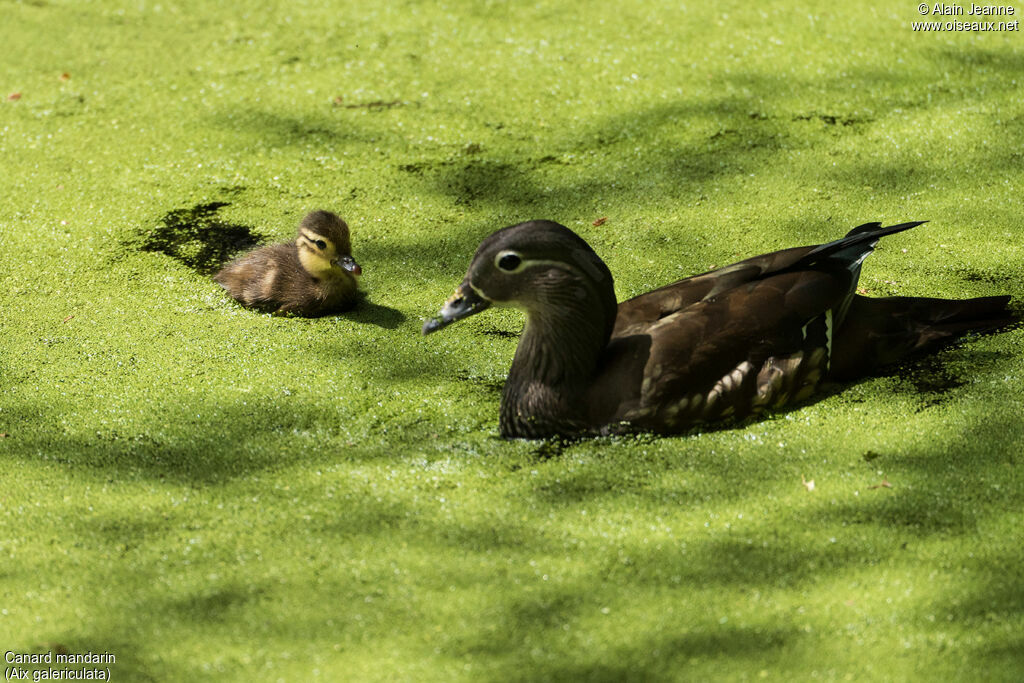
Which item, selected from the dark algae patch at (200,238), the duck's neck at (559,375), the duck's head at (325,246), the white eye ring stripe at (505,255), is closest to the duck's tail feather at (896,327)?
the duck's neck at (559,375)

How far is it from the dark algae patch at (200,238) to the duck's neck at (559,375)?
1530 millimetres

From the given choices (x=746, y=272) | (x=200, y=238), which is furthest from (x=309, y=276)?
(x=746, y=272)

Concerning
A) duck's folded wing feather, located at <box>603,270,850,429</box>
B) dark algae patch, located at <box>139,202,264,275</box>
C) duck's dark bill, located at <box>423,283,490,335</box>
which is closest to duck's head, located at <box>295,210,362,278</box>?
dark algae patch, located at <box>139,202,264,275</box>

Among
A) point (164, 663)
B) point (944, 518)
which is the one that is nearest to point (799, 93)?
point (944, 518)

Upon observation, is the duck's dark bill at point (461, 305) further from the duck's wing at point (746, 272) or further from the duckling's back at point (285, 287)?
the duckling's back at point (285, 287)

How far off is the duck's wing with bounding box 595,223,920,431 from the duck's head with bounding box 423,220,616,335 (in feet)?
0.56

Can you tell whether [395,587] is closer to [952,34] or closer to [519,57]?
[519,57]

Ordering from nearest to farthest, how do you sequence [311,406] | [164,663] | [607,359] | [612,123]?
1. [164,663]
2. [607,359]
3. [311,406]
4. [612,123]

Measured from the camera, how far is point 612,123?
4.53m

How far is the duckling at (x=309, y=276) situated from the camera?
138 inches

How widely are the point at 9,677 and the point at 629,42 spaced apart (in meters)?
3.87

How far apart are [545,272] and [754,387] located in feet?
2.02

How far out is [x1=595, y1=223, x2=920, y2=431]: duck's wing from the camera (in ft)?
8.91

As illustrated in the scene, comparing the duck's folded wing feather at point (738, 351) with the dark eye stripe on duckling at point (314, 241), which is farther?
the dark eye stripe on duckling at point (314, 241)
